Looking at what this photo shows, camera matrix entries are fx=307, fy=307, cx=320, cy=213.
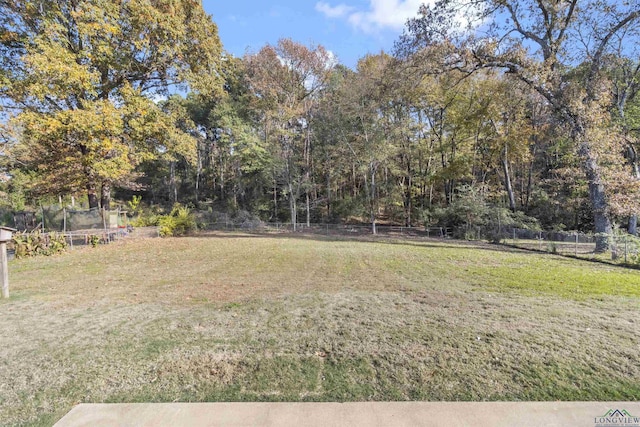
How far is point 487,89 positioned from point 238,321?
2317 cm

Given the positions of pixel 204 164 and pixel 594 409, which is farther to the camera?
pixel 204 164

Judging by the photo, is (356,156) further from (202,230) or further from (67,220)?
(67,220)

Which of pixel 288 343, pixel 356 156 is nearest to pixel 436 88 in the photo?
pixel 356 156

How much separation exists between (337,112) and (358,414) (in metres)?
23.3

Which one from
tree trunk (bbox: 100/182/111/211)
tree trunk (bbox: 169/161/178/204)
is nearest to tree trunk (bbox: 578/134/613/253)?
tree trunk (bbox: 100/182/111/211)

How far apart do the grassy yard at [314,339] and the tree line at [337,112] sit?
25.8 ft

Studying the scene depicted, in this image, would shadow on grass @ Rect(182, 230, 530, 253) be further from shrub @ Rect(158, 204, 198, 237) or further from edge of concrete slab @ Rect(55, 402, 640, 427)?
edge of concrete slab @ Rect(55, 402, 640, 427)

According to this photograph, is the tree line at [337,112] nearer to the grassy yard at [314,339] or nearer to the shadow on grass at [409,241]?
the shadow on grass at [409,241]

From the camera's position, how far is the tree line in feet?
38.6

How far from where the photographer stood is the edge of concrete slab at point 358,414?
2.07 m

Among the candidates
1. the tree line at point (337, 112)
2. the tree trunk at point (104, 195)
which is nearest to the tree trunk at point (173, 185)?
the tree line at point (337, 112)

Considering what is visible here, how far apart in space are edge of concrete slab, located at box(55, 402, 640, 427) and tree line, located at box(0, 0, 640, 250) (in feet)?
38.5

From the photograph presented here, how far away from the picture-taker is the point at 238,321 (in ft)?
13.3

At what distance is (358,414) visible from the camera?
2160 mm
